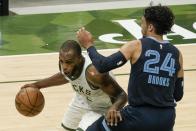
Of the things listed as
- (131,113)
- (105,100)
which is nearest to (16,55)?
(105,100)

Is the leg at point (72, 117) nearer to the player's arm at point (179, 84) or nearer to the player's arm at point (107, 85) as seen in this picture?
the player's arm at point (107, 85)

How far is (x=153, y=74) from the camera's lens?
13.5 ft

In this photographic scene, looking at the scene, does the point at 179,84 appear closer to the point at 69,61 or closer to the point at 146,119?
the point at 146,119

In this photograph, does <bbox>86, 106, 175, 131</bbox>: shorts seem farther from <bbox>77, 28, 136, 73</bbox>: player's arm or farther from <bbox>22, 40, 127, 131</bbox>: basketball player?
<bbox>77, 28, 136, 73</bbox>: player's arm

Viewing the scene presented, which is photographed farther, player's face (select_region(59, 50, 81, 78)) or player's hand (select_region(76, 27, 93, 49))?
player's face (select_region(59, 50, 81, 78))

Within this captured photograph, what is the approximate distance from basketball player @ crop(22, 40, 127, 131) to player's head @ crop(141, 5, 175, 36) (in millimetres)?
554

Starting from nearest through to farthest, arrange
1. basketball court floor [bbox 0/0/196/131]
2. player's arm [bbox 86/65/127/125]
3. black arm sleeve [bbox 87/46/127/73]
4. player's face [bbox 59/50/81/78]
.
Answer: black arm sleeve [bbox 87/46/127/73] < player's arm [bbox 86/65/127/125] < player's face [bbox 59/50/81/78] < basketball court floor [bbox 0/0/196/131]

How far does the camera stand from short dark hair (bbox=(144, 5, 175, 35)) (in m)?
4.14

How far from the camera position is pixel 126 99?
4496mm

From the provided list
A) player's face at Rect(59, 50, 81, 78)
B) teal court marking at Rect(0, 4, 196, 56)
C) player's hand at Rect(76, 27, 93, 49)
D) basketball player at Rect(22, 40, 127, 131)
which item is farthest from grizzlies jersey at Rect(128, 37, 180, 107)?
teal court marking at Rect(0, 4, 196, 56)

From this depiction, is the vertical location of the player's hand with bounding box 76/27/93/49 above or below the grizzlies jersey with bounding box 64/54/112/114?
above

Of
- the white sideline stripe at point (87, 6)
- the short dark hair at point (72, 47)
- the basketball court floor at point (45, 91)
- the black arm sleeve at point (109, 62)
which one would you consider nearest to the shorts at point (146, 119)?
the black arm sleeve at point (109, 62)

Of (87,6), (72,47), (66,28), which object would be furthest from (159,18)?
(87,6)

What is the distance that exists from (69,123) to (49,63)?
10.4 ft
